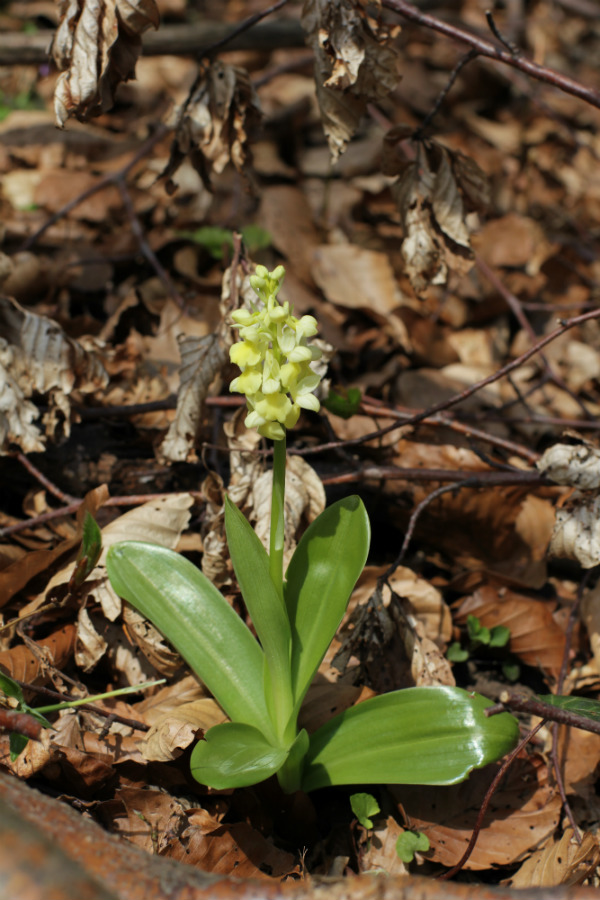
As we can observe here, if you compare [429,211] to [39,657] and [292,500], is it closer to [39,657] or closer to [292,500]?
[292,500]

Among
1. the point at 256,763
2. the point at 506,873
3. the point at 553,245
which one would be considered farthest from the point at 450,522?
the point at 553,245

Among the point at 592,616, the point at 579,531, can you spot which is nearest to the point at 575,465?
the point at 579,531

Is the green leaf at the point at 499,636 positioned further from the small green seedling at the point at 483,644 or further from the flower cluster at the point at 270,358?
the flower cluster at the point at 270,358

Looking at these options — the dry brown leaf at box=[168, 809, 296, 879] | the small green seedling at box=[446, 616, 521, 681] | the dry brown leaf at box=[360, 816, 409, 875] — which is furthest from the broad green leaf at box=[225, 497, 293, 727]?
the small green seedling at box=[446, 616, 521, 681]

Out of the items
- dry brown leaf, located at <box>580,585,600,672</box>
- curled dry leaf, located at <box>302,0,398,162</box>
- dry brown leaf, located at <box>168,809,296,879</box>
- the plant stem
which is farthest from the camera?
dry brown leaf, located at <box>580,585,600,672</box>

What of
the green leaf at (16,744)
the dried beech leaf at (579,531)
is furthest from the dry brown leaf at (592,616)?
the green leaf at (16,744)

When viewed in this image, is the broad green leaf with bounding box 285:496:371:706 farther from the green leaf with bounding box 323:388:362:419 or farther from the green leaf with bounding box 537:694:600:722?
the green leaf with bounding box 323:388:362:419
